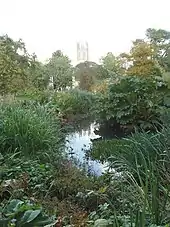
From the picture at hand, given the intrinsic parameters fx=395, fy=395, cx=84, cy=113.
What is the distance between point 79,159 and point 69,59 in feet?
36.2

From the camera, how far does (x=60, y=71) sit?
14.4 meters

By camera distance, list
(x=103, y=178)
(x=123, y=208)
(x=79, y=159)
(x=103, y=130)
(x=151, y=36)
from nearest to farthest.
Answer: (x=123, y=208) < (x=103, y=178) < (x=79, y=159) < (x=103, y=130) < (x=151, y=36)

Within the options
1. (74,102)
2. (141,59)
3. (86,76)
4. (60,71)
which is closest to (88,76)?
(86,76)

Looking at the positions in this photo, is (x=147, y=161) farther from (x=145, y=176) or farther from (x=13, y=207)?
(x=13, y=207)

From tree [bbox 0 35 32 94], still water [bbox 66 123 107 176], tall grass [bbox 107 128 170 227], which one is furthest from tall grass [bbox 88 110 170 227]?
tree [bbox 0 35 32 94]

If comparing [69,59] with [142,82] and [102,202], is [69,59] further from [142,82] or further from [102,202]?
[102,202]

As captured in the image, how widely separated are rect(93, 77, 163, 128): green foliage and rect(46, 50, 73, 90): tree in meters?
6.52

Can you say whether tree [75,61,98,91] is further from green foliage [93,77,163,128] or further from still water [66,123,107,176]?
green foliage [93,77,163,128]

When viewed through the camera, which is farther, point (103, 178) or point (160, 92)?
point (160, 92)

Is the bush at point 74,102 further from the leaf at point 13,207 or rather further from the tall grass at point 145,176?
the leaf at point 13,207

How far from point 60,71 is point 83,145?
8.35 metres

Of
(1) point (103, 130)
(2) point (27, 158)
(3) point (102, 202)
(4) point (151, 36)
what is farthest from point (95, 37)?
(3) point (102, 202)

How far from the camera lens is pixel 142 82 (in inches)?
300

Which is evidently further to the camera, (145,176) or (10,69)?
(10,69)
